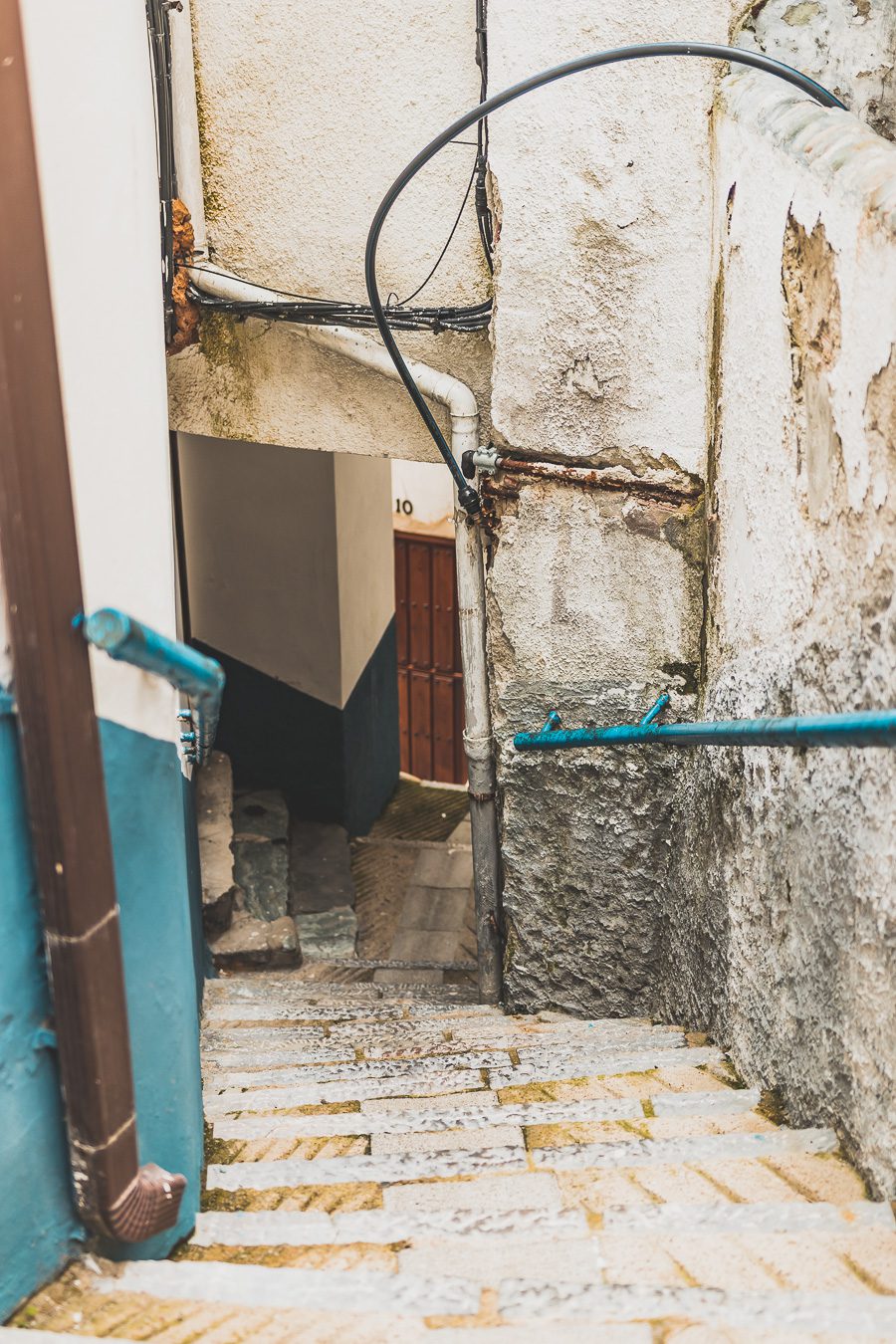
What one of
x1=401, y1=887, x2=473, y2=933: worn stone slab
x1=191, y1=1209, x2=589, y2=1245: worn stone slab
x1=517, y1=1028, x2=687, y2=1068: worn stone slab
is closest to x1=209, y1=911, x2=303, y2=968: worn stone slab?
x1=401, y1=887, x2=473, y2=933: worn stone slab

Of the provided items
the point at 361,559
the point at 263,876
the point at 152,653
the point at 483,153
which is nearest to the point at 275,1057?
the point at 152,653

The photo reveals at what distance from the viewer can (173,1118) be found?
2238mm

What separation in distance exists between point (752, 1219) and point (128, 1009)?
3.85 ft

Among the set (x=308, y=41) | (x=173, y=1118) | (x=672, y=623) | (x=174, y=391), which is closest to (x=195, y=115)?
(x=308, y=41)

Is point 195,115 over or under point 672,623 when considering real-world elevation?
over

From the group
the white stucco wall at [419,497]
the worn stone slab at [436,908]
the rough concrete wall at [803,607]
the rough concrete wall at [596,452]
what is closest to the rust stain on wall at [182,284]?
the rough concrete wall at [596,452]

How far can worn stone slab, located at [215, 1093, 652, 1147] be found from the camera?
2.70m

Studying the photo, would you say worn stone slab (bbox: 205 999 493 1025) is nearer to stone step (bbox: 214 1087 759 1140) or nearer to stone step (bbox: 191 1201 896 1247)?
stone step (bbox: 214 1087 759 1140)

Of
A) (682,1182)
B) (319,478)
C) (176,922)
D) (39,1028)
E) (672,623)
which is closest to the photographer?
(39,1028)

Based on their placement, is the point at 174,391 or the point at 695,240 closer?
the point at 695,240

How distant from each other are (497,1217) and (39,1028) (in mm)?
917

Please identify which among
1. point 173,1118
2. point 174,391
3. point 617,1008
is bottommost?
point 617,1008

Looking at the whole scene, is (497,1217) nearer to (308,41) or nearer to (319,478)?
(308,41)

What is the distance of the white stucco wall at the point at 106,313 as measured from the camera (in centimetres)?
178
